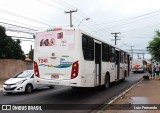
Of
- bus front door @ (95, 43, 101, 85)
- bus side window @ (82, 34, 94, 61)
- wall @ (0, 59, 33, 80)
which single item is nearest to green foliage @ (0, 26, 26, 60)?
wall @ (0, 59, 33, 80)

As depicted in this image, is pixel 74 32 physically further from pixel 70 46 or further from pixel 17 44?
pixel 17 44

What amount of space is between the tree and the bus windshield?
60.5ft

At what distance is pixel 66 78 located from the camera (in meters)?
13.5

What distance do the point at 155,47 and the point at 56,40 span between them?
19083 millimetres

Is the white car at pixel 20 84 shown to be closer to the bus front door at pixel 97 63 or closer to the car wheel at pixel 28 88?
the car wheel at pixel 28 88

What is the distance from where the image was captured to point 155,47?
30.8m

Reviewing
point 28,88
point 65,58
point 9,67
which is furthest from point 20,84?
point 9,67

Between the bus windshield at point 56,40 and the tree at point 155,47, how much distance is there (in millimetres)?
18441

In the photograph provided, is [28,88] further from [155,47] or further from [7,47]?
[7,47]

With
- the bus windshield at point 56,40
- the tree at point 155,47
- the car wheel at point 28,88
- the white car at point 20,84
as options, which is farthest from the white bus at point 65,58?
the tree at point 155,47

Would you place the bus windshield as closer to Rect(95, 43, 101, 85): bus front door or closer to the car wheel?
Rect(95, 43, 101, 85): bus front door

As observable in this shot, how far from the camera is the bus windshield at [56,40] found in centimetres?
1366

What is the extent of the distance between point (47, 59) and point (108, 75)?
6.23 m

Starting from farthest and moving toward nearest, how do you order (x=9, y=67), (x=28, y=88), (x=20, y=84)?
(x=9, y=67)
(x=28, y=88)
(x=20, y=84)
